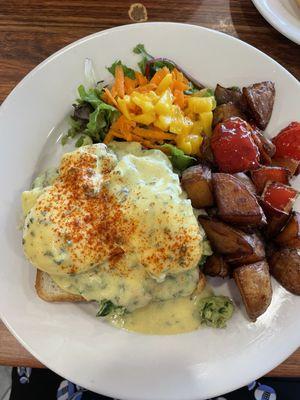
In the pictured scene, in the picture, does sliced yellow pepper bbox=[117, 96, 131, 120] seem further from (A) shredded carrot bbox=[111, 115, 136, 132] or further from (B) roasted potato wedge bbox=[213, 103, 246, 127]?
(B) roasted potato wedge bbox=[213, 103, 246, 127]

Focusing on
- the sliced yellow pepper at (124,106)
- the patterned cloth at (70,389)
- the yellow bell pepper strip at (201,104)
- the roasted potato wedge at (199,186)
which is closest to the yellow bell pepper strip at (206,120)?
the yellow bell pepper strip at (201,104)

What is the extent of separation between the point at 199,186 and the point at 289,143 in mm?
570

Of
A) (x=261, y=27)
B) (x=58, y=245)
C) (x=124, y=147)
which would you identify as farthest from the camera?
(x=261, y=27)

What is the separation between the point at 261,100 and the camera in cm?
230

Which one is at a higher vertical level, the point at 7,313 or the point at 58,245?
the point at 58,245

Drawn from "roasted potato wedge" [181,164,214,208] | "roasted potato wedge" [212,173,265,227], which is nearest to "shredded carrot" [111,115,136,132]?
"roasted potato wedge" [181,164,214,208]

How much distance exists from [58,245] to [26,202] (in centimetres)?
30

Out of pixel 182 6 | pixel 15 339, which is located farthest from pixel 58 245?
pixel 182 6

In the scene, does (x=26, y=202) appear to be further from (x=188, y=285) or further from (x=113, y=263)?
(x=188, y=285)

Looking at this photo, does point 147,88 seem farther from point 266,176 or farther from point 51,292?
point 51,292

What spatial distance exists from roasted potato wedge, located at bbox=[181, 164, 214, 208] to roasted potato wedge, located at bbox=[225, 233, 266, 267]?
263 mm

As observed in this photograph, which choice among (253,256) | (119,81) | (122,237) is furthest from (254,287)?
(119,81)

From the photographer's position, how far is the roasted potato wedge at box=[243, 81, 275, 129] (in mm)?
2283

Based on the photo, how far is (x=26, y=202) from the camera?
212 cm
